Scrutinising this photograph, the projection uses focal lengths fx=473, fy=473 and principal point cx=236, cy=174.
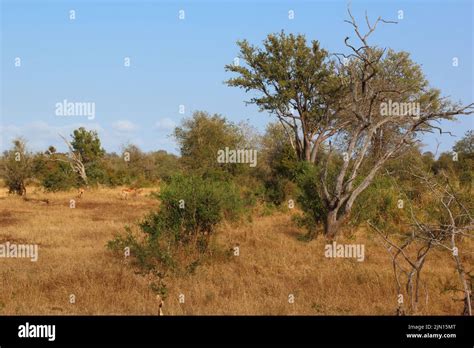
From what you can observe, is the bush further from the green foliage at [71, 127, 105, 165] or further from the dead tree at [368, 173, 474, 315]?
the green foliage at [71, 127, 105, 165]

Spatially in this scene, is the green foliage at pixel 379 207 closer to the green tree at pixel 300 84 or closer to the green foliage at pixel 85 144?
the green tree at pixel 300 84

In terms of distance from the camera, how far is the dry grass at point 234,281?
704cm

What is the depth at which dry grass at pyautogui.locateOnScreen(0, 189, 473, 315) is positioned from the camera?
7035mm

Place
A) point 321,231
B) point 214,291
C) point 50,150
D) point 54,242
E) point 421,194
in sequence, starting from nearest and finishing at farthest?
point 214,291 < point 54,242 < point 321,231 < point 421,194 < point 50,150

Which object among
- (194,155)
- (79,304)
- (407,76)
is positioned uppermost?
(407,76)

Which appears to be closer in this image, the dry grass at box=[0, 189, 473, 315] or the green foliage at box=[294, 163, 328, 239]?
the dry grass at box=[0, 189, 473, 315]

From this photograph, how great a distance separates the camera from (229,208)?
11.2 meters

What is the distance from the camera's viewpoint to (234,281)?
8438mm

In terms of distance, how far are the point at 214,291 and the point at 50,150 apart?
32.3 metres

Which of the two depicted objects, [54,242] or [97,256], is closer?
[97,256]

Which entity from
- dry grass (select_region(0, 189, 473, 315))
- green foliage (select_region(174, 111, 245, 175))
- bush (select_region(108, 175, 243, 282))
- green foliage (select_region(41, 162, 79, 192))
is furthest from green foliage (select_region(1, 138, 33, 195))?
bush (select_region(108, 175, 243, 282))
